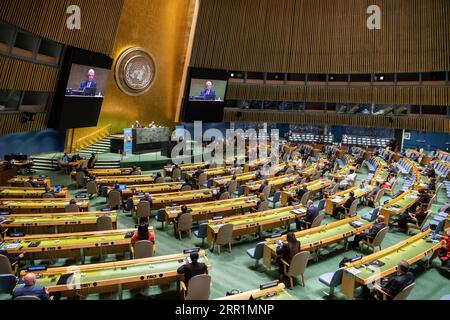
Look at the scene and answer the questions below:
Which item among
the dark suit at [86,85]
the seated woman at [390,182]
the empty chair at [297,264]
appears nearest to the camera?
the empty chair at [297,264]

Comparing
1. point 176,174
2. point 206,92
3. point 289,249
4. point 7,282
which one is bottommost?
point 7,282

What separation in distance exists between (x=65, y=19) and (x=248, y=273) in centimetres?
1383

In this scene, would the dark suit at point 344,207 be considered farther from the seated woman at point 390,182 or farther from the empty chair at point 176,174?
the empty chair at point 176,174

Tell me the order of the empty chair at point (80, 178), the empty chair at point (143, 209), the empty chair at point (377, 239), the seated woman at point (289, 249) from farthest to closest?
the empty chair at point (80, 178) < the empty chair at point (143, 209) < the empty chair at point (377, 239) < the seated woman at point (289, 249)

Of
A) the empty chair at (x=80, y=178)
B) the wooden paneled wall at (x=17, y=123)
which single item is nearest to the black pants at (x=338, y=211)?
the empty chair at (x=80, y=178)

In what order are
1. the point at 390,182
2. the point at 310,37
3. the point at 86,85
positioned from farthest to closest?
the point at 310,37
the point at 86,85
the point at 390,182

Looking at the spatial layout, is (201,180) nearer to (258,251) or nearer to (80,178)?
(80,178)

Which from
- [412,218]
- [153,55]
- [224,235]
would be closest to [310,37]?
[153,55]

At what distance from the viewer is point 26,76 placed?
1463cm

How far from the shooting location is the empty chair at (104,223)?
8727 mm

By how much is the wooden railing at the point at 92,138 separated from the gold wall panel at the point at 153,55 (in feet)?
0.86

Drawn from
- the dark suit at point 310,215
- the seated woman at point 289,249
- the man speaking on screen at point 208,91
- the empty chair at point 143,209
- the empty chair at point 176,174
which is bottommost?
the seated woman at point 289,249

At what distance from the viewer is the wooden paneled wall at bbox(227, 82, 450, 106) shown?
2374 centimetres

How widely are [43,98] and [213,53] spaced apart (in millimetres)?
14189
